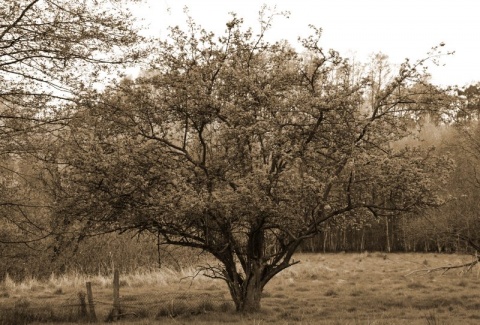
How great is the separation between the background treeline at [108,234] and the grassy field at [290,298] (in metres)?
1.48

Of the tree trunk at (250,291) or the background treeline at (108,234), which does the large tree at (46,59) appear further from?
the tree trunk at (250,291)

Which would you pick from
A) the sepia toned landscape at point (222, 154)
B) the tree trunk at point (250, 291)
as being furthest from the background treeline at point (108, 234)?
the tree trunk at point (250, 291)

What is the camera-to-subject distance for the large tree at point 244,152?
40.1ft

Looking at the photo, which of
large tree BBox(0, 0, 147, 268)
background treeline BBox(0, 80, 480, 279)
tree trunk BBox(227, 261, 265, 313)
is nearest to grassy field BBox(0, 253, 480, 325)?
tree trunk BBox(227, 261, 265, 313)

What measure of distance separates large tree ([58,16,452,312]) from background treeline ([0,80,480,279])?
100 cm

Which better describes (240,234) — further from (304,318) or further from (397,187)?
(397,187)

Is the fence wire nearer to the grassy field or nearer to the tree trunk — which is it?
the grassy field

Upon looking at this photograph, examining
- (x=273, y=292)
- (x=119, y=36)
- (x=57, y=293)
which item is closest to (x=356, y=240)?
(x=273, y=292)

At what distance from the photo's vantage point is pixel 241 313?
13656 millimetres

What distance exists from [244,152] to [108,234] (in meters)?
13.8

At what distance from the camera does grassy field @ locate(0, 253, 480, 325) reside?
42.8ft

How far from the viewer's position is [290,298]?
1700 cm

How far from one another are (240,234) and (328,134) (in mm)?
4325

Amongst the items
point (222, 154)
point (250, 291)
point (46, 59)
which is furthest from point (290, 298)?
point (46, 59)
